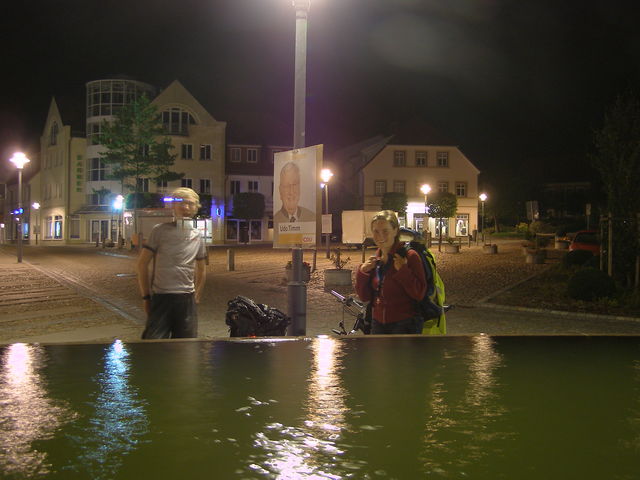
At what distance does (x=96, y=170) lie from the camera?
6341 centimetres

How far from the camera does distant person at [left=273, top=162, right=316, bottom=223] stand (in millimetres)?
8055

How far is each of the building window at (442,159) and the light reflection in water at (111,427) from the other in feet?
211

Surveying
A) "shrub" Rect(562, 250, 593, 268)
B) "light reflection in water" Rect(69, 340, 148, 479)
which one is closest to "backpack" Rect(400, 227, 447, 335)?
"light reflection in water" Rect(69, 340, 148, 479)

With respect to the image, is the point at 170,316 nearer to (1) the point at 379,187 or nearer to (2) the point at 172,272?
(2) the point at 172,272

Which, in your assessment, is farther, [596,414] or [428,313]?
[428,313]

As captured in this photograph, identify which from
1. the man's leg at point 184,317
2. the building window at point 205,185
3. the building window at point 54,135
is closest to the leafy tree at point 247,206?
the building window at point 205,185

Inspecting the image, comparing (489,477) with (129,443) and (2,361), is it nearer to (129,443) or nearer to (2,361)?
(129,443)

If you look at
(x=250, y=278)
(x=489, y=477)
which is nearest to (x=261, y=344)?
(x=489, y=477)

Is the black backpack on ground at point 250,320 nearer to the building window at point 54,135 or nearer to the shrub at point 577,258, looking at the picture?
the shrub at point 577,258

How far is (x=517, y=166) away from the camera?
350ft

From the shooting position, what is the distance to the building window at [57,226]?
219 ft

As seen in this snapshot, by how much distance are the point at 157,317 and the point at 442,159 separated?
208ft

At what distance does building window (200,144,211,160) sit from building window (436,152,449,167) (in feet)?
76.5

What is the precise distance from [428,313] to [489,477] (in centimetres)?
306
